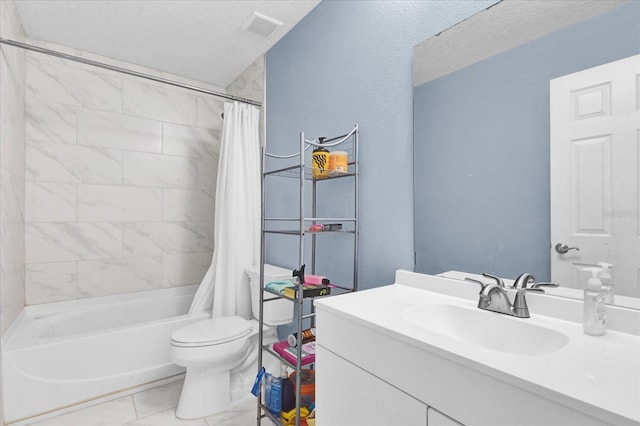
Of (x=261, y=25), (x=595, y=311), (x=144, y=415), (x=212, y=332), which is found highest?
(x=261, y=25)

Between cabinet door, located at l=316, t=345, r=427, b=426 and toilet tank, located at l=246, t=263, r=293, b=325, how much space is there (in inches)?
31.1

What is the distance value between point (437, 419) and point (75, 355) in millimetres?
1990

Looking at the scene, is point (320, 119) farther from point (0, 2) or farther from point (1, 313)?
point (1, 313)

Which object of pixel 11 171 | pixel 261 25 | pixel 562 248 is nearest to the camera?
pixel 562 248

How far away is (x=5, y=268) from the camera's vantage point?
1.68 meters

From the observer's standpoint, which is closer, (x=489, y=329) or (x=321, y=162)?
(x=489, y=329)

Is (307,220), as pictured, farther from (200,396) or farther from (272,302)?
(200,396)

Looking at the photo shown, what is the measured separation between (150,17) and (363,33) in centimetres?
140

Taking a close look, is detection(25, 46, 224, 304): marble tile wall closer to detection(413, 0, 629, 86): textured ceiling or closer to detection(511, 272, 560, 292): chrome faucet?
detection(413, 0, 629, 86): textured ceiling

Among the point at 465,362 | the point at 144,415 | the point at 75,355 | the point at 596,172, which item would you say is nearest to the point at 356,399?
the point at 465,362

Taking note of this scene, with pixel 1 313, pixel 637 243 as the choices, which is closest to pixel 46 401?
pixel 1 313

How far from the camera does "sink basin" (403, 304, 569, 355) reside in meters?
0.81

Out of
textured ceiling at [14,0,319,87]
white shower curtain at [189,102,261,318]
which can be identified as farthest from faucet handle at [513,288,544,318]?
textured ceiling at [14,0,319,87]

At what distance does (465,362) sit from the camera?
2.14 ft
